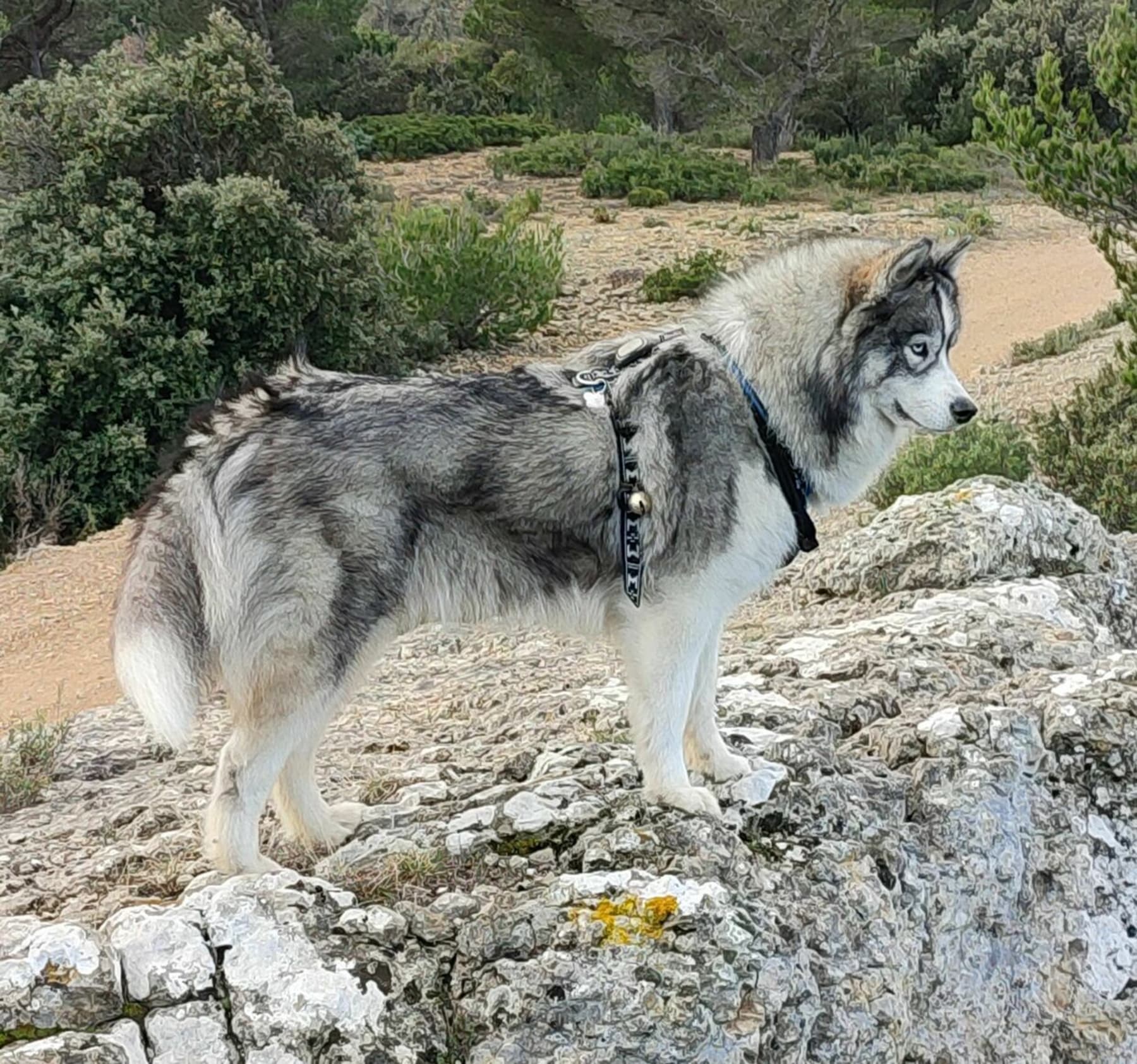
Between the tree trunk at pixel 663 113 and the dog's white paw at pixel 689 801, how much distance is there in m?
26.2

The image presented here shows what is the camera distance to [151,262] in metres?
11.1

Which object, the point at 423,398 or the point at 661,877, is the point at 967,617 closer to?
the point at 661,877

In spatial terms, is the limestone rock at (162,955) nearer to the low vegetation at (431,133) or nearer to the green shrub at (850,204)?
the green shrub at (850,204)

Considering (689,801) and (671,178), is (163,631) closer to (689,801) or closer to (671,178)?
(689,801)

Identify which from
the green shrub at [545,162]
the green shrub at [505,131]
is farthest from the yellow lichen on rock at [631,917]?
the green shrub at [505,131]

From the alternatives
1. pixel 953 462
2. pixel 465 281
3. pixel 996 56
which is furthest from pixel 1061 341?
pixel 996 56

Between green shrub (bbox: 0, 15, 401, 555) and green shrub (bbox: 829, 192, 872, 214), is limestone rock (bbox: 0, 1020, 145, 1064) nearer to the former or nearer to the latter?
green shrub (bbox: 0, 15, 401, 555)

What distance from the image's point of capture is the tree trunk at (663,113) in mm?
28656

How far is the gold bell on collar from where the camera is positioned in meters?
3.92

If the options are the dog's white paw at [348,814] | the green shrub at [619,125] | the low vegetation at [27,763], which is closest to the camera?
the dog's white paw at [348,814]

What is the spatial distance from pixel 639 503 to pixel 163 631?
140cm

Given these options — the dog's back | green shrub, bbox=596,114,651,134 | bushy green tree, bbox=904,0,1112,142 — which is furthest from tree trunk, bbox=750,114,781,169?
the dog's back

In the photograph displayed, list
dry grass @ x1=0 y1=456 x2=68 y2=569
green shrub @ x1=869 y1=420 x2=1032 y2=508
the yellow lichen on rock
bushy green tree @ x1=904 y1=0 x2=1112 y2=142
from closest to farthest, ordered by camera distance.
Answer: the yellow lichen on rock < green shrub @ x1=869 y1=420 x2=1032 y2=508 < dry grass @ x1=0 y1=456 x2=68 y2=569 < bushy green tree @ x1=904 y1=0 x2=1112 y2=142

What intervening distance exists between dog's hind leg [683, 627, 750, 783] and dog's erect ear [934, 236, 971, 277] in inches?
53.0
